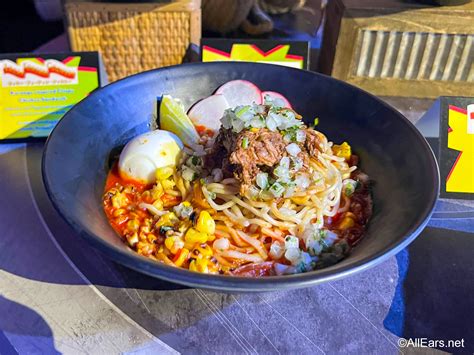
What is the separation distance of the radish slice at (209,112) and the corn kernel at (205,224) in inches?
25.6

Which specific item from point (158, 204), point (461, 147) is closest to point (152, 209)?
point (158, 204)

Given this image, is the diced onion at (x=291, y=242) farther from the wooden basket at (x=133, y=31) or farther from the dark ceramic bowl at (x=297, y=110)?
the wooden basket at (x=133, y=31)

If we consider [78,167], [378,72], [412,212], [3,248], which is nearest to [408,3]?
[378,72]

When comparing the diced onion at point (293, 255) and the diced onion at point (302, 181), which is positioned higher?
the diced onion at point (302, 181)

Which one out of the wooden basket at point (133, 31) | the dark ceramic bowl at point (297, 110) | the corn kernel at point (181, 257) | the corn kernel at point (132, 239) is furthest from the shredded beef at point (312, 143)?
the wooden basket at point (133, 31)

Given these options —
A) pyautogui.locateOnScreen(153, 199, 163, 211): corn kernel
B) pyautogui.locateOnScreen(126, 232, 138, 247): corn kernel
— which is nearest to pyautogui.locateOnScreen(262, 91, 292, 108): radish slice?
pyautogui.locateOnScreen(153, 199, 163, 211): corn kernel

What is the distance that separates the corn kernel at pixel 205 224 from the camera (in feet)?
5.64

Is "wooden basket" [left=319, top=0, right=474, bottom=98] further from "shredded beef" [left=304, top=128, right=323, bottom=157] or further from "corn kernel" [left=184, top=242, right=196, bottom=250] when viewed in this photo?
"corn kernel" [left=184, top=242, right=196, bottom=250]

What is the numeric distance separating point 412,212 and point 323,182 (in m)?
0.45

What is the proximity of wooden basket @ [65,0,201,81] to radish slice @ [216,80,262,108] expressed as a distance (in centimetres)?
80

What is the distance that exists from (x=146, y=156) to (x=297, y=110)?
0.80 meters

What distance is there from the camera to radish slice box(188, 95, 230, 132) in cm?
227

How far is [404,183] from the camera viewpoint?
1.76 m

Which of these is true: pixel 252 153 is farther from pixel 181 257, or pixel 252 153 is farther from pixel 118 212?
pixel 118 212
